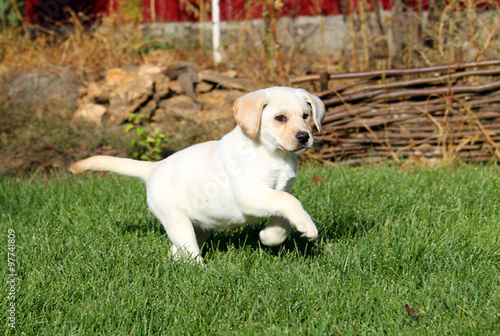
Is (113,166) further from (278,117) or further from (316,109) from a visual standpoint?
(316,109)

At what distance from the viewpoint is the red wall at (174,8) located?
33.6 feet

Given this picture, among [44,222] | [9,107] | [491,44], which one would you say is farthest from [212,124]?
[491,44]

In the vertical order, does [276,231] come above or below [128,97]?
above

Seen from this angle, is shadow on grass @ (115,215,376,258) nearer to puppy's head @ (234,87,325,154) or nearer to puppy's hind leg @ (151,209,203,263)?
puppy's hind leg @ (151,209,203,263)

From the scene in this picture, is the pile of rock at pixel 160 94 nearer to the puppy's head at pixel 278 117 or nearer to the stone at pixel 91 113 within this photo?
the stone at pixel 91 113

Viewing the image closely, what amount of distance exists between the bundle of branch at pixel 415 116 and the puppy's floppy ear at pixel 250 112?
114 inches

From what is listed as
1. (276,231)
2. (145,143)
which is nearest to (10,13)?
(145,143)

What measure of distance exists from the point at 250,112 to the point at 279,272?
87 cm

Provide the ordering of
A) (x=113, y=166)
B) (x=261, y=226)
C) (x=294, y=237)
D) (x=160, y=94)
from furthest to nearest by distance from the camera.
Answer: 1. (x=160, y=94)
2. (x=261, y=226)
3. (x=294, y=237)
4. (x=113, y=166)

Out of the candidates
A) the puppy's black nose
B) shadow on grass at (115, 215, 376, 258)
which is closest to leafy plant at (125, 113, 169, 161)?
shadow on grass at (115, 215, 376, 258)

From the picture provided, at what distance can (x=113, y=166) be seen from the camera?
3.15 metres

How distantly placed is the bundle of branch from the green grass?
1.61 meters

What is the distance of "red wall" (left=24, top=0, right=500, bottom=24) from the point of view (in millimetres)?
10242

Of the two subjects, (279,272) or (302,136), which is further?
(279,272)
